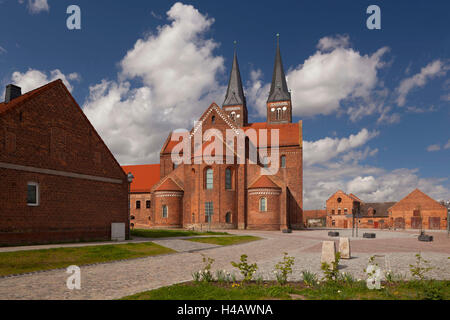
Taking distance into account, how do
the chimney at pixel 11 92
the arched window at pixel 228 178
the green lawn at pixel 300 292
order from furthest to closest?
1. the arched window at pixel 228 178
2. the chimney at pixel 11 92
3. the green lawn at pixel 300 292

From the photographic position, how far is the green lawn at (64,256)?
12734 mm

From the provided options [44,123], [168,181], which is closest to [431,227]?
[168,181]

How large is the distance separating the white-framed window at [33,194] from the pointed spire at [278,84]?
58.8 meters

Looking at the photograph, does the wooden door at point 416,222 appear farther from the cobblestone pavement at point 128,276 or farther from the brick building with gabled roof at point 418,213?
the cobblestone pavement at point 128,276

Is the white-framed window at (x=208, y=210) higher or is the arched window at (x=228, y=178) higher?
the arched window at (x=228, y=178)

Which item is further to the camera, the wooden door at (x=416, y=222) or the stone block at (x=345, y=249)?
the wooden door at (x=416, y=222)

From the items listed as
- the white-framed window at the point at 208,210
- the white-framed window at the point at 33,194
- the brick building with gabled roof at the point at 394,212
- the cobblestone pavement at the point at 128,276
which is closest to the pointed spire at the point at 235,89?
the brick building with gabled roof at the point at 394,212

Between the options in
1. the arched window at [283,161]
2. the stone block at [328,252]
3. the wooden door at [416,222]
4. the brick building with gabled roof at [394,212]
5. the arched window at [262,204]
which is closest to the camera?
the stone block at [328,252]

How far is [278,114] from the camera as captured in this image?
72.4 meters

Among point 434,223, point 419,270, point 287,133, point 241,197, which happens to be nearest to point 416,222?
point 434,223

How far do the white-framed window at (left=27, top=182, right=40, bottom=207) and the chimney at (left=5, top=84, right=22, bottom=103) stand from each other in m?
7.95

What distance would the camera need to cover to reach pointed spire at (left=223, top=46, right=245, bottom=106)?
244 feet

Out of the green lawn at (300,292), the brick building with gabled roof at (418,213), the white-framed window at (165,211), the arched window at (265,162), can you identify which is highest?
the arched window at (265,162)
